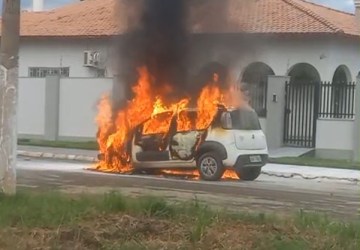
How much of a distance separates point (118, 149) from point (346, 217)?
27.0 feet

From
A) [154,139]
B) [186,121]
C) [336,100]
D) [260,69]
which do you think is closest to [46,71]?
[260,69]

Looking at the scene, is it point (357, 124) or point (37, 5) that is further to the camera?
point (37, 5)

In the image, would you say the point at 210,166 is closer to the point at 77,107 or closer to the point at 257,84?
the point at 257,84

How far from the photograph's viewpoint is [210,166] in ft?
57.8

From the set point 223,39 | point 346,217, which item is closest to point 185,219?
point 346,217

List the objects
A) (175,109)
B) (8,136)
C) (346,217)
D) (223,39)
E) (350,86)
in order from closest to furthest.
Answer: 1. (8,136)
2. (346,217)
3. (175,109)
4. (223,39)
5. (350,86)

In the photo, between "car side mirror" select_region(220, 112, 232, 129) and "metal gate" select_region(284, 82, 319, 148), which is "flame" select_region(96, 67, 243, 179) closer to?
"car side mirror" select_region(220, 112, 232, 129)

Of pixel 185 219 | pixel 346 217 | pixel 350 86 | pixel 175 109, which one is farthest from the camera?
pixel 350 86

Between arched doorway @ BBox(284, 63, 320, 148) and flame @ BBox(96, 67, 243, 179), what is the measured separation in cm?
723

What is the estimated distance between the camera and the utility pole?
9922mm

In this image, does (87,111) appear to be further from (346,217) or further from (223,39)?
(346,217)

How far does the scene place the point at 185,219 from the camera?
8281mm

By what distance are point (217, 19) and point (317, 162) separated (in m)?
6.12

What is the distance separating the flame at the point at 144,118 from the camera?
18.0 meters
